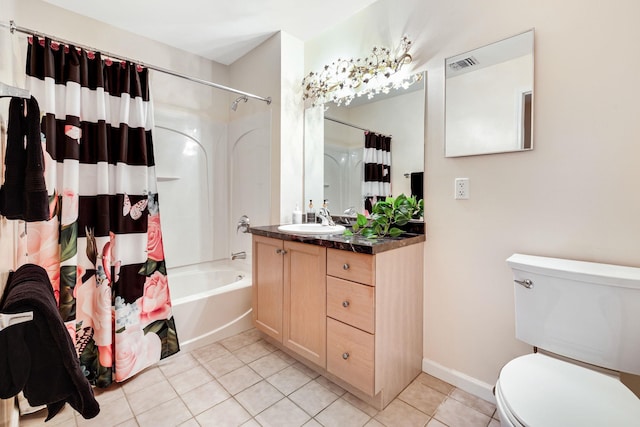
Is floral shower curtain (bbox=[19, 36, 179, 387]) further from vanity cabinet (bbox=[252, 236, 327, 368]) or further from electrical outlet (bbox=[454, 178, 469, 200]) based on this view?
electrical outlet (bbox=[454, 178, 469, 200])

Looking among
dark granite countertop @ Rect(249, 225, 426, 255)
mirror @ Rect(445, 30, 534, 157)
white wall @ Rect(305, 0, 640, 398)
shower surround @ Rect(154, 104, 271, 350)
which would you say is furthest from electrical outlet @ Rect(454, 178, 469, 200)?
shower surround @ Rect(154, 104, 271, 350)

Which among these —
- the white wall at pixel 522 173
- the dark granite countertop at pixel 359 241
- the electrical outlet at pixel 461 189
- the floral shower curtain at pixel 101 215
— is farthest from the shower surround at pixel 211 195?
the electrical outlet at pixel 461 189

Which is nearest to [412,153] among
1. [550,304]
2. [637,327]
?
[550,304]

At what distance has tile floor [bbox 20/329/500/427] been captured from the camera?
139 centimetres

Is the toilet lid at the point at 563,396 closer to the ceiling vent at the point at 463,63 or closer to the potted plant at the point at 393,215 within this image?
the potted plant at the point at 393,215

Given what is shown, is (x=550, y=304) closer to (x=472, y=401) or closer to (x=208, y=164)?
(x=472, y=401)

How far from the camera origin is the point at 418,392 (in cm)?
160

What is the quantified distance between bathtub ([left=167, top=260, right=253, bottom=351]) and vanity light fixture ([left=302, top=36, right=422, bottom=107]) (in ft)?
5.36

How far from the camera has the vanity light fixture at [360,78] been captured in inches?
70.8

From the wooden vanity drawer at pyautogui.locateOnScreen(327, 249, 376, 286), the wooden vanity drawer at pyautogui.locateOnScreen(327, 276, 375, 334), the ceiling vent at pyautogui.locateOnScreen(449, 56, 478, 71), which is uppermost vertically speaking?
the ceiling vent at pyautogui.locateOnScreen(449, 56, 478, 71)

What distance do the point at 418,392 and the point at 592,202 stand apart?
4.14ft

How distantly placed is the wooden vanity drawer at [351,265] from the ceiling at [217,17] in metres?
1.68

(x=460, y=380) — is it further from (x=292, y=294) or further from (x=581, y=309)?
(x=292, y=294)

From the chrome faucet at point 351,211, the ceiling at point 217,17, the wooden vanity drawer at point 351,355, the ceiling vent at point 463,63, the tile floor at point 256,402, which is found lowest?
the tile floor at point 256,402
